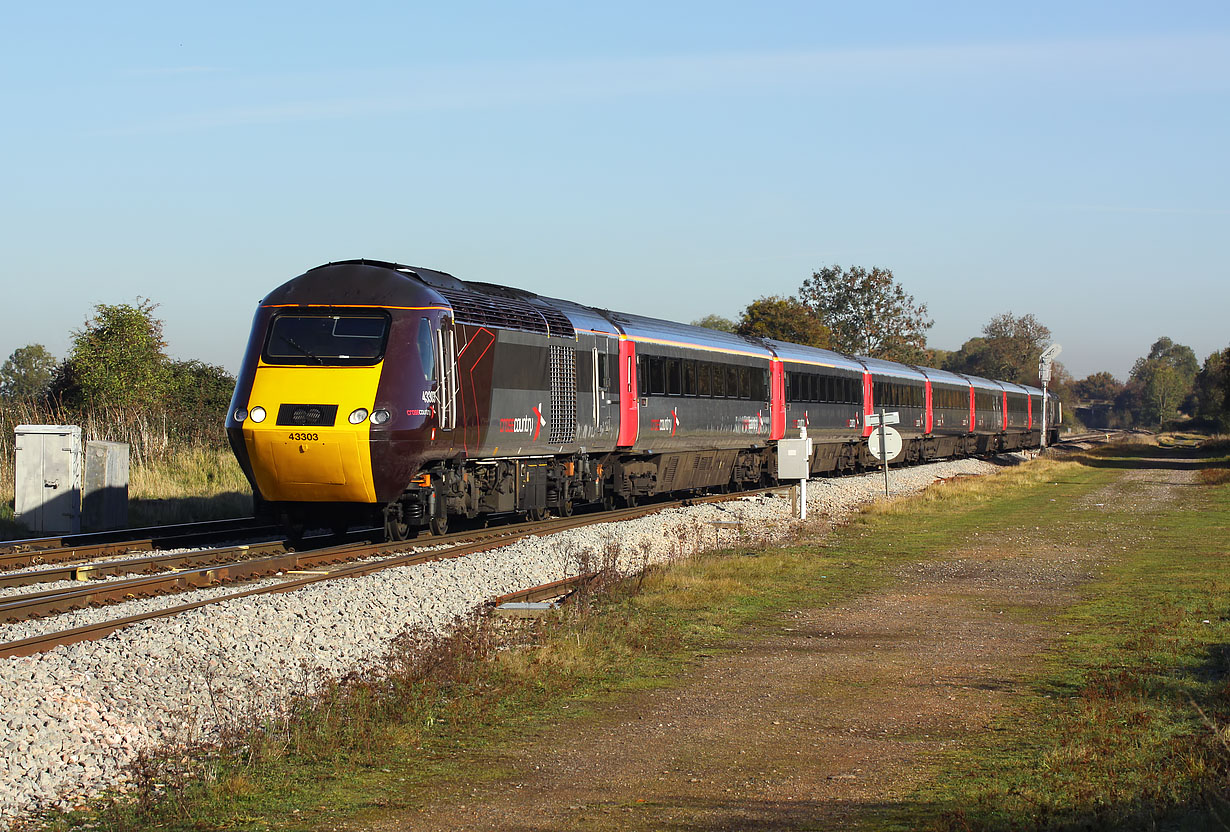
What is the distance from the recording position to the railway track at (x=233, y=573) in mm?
11141

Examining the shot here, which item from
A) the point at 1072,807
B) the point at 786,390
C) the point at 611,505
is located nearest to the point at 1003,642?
the point at 1072,807

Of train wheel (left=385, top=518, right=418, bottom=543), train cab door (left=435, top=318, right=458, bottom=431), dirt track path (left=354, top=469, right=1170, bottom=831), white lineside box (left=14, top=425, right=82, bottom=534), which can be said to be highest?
train cab door (left=435, top=318, right=458, bottom=431)

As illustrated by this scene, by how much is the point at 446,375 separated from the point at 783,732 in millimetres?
9817

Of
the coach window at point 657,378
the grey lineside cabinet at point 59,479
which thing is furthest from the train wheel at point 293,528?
the coach window at point 657,378

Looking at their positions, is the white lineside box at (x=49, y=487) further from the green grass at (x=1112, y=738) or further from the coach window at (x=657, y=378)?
the green grass at (x=1112, y=738)

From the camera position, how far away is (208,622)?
36.1 feet

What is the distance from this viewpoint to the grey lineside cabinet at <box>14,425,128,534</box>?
2056cm

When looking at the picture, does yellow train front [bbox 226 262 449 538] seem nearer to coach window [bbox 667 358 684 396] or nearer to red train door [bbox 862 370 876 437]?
coach window [bbox 667 358 684 396]

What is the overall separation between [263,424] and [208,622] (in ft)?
18.3

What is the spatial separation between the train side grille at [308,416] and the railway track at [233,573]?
1.69 metres

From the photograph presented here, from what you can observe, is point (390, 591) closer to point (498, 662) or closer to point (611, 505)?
point (498, 662)

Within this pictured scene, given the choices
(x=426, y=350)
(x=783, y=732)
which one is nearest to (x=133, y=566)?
(x=426, y=350)

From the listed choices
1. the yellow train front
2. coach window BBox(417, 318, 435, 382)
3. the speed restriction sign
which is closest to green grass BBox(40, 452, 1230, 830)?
the yellow train front

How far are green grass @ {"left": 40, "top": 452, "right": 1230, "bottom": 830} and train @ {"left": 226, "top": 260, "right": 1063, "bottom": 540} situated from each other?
3.95 m
